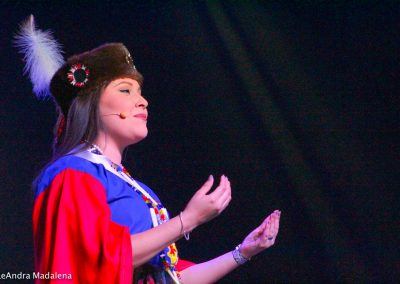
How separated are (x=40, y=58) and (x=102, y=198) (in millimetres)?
722

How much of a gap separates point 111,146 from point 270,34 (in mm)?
1229

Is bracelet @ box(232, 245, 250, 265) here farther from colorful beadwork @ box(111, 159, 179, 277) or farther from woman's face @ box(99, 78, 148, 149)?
woman's face @ box(99, 78, 148, 149)

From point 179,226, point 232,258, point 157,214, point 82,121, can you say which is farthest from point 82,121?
point 232,258

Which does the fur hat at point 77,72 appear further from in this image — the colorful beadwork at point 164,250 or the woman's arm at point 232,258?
the woman's arm at point 232,258

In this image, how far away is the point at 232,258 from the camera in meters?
1.84

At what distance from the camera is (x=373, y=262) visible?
2439 millimetres

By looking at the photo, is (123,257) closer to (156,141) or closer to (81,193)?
(81,193)

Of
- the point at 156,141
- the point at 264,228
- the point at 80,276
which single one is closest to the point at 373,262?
the point at 264,228

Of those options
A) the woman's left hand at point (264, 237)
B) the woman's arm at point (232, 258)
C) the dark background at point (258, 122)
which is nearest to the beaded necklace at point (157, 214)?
the woman's arm at point (232, 258)

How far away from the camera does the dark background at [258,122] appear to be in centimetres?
248

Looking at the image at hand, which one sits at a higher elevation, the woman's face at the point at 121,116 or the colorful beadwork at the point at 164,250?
the woman's face at the point at 121,116

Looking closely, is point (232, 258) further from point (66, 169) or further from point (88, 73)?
point (88, 73)

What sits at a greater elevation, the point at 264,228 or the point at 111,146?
the point at 111,146

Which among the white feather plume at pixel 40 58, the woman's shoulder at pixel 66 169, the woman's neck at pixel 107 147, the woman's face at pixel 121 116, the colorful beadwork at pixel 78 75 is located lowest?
the woman's shoulder at pixel 66 169
